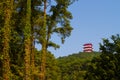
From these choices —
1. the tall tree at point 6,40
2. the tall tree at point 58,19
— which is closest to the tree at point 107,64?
the tall tree at point 58,19

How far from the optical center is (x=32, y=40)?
34.9m

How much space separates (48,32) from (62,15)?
192cm

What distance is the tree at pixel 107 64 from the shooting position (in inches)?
1357

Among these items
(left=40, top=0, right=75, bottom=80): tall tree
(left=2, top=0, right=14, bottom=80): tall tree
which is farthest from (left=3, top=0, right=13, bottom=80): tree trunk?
(left=40, top=0, right=75, bottom=80): tall tree

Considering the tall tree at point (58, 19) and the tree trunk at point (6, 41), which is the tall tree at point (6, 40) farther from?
the tall tree at point (58, 19)

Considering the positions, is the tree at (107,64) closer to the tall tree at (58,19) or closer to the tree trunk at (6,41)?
the tall tree at (58,19)

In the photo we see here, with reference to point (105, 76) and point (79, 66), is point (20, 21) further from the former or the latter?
point (79, 66)

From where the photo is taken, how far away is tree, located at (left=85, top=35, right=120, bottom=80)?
113ft

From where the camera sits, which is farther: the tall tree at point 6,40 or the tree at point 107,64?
the tree at point 107,64

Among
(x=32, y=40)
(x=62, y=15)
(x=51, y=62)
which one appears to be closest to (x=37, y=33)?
(x=32, y=40)

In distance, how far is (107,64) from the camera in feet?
116

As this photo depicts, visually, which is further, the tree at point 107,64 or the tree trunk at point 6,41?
the tree at point 107,64

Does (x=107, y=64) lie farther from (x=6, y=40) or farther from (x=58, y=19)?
(x=6, y=40)

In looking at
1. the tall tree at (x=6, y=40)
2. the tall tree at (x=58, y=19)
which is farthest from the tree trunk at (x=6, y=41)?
the tall tree at (x=58, y=19)
